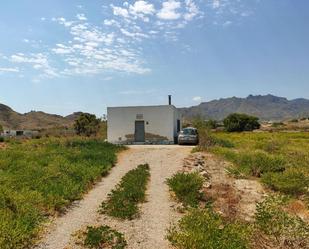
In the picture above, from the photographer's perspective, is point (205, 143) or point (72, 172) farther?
point (205, 143)

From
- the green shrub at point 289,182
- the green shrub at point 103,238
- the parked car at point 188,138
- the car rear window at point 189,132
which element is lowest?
the green shrub at point 103,238

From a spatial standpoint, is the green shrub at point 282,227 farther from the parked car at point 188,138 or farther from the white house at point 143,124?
the white house at point 143,124

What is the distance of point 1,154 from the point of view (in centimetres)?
2148

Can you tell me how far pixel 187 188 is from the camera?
1378 cm

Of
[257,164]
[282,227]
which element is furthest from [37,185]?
[257,164]

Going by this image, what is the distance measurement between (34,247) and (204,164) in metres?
13.5

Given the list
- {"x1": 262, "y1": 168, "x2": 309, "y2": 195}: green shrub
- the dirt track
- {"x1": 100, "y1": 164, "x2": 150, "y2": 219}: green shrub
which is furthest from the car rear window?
{"x1": 100, "y1": 164, "x2": 150, "y2": 219}: green shrub

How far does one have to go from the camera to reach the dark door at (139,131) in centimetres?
3619

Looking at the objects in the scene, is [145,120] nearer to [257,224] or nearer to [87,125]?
[87,125]

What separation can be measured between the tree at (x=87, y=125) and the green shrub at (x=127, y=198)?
31788 mm

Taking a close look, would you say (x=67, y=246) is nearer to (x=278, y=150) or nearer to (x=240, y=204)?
(x=240, y=204)

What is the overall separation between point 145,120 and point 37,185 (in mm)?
22777

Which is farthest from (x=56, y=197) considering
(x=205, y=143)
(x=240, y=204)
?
(x=205, y=143)

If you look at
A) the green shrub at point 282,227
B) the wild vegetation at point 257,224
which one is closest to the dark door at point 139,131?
the wild vegetation at point 257,224
